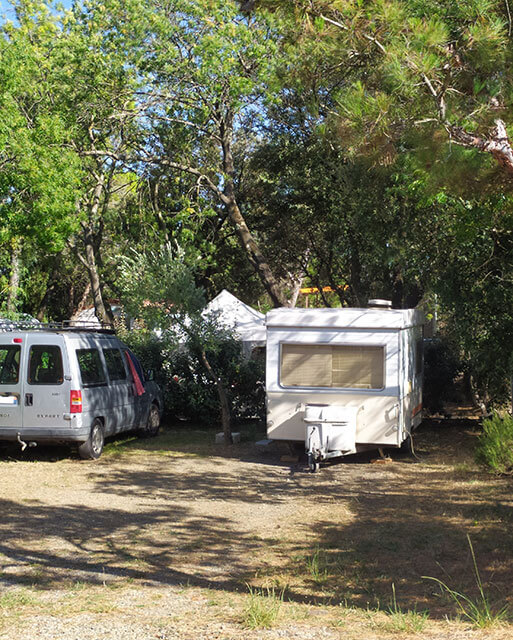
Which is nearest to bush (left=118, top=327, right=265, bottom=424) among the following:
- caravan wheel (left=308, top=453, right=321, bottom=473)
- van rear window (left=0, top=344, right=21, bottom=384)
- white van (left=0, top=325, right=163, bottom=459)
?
white van (left=0, top=325, right=163, bottom=459)

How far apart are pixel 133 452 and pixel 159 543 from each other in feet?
19.4

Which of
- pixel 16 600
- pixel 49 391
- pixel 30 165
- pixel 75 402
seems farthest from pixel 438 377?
pixel 16 600

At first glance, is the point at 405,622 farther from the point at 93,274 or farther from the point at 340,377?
the point at 93,274

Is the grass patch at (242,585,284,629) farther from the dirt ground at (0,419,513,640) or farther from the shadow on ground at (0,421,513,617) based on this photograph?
the shadow on ground at (0,421,513,617)

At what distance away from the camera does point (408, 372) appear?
12.4 meters

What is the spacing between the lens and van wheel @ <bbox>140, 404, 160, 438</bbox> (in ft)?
48.9

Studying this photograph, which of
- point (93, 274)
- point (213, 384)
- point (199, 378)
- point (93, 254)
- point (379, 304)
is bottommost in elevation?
point (213, 384)

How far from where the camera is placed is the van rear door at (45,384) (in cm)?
1162

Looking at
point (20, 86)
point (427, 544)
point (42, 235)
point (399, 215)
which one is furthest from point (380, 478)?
point (20, 86)

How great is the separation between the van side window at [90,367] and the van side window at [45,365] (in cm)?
35

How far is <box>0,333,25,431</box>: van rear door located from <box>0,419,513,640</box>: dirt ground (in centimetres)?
75

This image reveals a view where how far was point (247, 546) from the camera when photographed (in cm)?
735

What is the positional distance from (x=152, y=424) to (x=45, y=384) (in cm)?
376

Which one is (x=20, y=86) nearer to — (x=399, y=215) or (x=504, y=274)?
(x=399, y=215)
